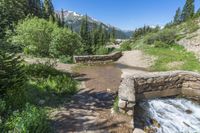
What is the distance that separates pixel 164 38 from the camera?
106ft

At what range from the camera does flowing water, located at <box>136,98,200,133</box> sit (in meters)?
7.34

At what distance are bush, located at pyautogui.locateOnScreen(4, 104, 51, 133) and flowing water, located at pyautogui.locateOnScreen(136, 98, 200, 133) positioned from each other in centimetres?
325

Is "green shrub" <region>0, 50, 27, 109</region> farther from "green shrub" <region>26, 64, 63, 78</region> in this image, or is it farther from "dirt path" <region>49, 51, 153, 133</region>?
"green shrub" <region>26, 64, 63, 78</region>

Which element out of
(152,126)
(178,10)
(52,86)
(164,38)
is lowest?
(152,126)

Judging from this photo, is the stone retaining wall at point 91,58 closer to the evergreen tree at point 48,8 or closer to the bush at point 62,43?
the bush at point 62,43

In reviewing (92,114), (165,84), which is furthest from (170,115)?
(92,114)

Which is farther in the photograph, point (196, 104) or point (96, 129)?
point (196, 104)

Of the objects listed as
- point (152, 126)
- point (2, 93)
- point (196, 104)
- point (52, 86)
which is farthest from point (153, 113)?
point (2, 93)

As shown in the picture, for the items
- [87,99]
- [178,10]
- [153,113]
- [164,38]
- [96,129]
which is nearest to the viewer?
[96,129]

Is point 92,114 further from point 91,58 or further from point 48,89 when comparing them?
point 91,58

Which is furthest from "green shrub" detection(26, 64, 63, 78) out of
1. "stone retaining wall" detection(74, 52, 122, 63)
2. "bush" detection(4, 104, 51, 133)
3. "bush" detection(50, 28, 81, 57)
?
"bush" detection(50, 28, 81, 57)

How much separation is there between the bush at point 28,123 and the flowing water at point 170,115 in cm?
325

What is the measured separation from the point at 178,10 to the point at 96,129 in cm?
9149

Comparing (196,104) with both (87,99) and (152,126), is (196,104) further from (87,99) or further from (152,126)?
(87,99)
